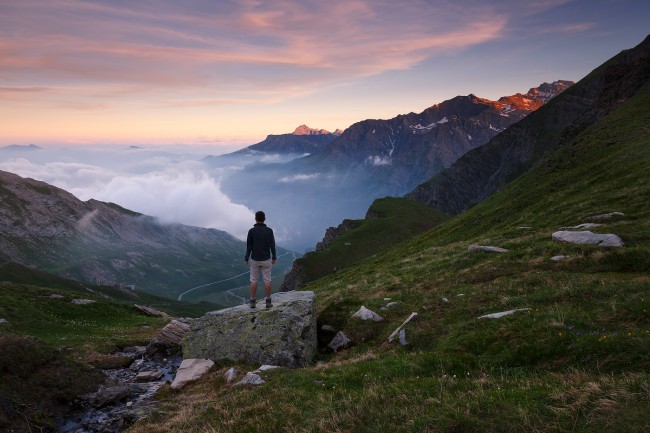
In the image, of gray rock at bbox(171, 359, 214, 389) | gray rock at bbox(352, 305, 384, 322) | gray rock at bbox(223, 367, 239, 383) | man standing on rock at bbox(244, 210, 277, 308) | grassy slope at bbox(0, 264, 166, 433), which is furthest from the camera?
gray rock at bbox(352, 305, 384, 322)

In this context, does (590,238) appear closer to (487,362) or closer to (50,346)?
(487,362)

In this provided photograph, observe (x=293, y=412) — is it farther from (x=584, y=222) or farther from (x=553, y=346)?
(x=584, y=222)

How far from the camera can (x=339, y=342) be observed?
20406 millimetres

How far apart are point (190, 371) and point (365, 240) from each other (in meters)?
134

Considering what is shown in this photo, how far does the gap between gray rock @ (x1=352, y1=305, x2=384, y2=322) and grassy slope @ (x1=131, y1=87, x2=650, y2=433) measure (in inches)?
19.7

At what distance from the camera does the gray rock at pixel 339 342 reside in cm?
2014

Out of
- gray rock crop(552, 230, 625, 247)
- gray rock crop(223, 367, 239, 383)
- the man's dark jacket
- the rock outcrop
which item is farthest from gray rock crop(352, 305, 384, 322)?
the rock outcrop

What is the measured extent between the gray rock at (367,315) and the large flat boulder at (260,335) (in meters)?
2.59

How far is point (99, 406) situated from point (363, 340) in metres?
12.7

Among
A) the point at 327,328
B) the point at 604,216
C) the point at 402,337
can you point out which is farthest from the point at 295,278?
the point at 402,337

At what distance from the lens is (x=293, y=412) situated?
10.4 metres

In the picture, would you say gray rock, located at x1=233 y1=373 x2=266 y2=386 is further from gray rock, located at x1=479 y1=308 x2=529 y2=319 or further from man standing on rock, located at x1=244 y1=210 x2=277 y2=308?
gray rock, located at x1=479 y1=308 x2=529 y2=319

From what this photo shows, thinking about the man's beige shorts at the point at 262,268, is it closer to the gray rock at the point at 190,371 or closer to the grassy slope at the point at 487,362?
the gray rock at the point at 190,371

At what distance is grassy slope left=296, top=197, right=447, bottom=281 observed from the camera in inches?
5295
